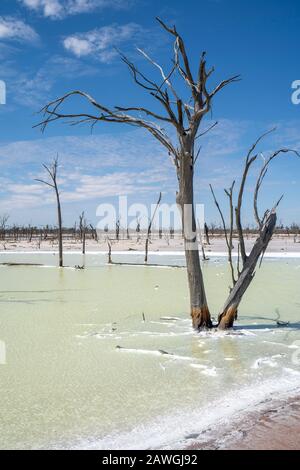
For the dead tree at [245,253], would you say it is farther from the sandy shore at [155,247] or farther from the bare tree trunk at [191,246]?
the sandy shore at [155,247]

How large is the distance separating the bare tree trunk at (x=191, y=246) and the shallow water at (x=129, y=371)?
0.30m

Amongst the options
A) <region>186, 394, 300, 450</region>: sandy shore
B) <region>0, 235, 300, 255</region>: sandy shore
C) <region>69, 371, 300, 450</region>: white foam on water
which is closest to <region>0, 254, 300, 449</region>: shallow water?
<region>69, 371, 300, 450</region>: white foam on water

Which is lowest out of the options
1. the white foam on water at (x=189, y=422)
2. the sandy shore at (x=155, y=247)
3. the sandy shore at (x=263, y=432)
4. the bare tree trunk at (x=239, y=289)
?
the sandy shore at (x=155, y=247)

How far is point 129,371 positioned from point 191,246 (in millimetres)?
2400

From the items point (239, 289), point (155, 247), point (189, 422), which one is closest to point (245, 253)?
point (239, 289)

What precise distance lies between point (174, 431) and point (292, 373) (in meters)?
1.81

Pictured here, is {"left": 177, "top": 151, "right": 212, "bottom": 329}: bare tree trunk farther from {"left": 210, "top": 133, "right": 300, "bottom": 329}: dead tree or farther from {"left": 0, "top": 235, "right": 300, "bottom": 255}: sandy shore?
{"left": 0, "top": 235, "right": 300, "bottom": 255}: sandy shore

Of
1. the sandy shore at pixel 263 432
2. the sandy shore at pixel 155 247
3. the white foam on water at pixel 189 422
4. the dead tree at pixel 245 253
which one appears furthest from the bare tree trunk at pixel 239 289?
the sandy shore at pixel 155 247

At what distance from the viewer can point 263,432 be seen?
9.67 feet

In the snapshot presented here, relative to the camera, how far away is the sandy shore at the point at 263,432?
276 centimetres

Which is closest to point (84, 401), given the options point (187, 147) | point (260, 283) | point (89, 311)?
point (187, 147)

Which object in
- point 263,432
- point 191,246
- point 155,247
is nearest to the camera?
point 263,432

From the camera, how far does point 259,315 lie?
7.75 metres

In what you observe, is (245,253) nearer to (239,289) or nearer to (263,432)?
(239,289)
